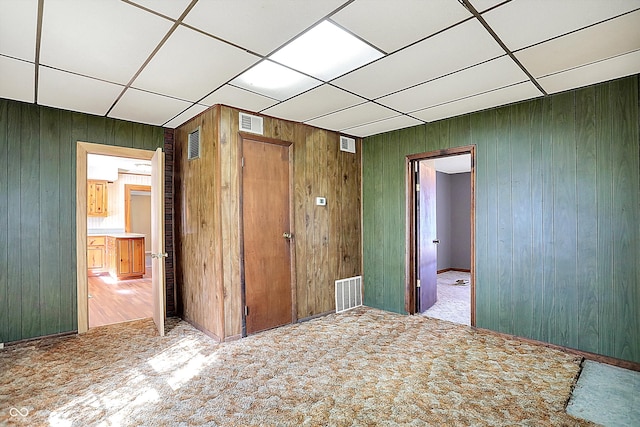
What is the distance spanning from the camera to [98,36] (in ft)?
7.07

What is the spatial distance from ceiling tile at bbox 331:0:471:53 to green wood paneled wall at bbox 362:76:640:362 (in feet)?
6.37

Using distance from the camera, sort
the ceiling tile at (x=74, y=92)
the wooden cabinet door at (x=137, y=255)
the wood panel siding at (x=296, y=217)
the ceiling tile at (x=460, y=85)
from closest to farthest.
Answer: the ceiling tile at (x=460, y=85), the ceiling tile at (x=74, y=92), the wood panel siding at (x=296, y=217), the wooden cabinet door at (x=137, y=255)

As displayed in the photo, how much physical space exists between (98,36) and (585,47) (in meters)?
3.29

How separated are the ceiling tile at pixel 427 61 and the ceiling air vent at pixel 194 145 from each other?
72.0 inches

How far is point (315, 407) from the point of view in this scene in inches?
89.3

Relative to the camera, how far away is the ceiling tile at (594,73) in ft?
8.41

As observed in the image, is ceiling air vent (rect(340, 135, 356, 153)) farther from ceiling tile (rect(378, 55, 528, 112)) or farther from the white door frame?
the white door frame

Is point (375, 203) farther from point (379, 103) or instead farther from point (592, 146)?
point (592, 146)

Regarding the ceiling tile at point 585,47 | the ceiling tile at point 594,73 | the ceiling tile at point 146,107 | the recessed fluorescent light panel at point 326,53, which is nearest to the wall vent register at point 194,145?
the ceiling tile at point 146,107

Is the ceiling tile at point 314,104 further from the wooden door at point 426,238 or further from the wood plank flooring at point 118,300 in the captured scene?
the wood plank flooring at point 118,300

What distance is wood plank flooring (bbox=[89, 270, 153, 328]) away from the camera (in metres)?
4.44

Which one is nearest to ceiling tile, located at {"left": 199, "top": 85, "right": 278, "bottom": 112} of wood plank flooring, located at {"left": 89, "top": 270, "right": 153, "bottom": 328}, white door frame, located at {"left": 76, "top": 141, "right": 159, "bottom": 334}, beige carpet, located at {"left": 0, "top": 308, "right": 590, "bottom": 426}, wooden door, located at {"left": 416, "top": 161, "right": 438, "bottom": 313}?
white door frame, located at {"left": 76, "top": 141, "right": 159, "bottom": 334}

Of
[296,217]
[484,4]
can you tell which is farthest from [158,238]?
[484,4]

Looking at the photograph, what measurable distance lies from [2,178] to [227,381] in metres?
3.06
